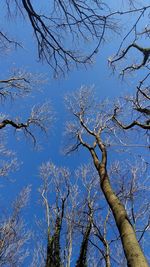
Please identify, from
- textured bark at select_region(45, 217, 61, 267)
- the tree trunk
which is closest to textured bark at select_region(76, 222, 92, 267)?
textured bark at select_region(45, 217, 61, 267)

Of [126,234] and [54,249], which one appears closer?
[126,234]

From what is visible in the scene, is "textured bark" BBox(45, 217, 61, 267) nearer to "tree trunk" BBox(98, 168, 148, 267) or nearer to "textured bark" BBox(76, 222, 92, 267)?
"textured bark" BBox(76, 222, 92, 267)

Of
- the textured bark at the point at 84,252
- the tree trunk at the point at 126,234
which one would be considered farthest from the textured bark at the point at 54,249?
the tree trunk at the point at 126,234

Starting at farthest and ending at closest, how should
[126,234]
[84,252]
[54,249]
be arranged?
[54,249]
[84,252]
[126,234]

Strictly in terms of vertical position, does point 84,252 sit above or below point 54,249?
below

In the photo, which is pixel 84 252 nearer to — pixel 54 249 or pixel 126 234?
pixel 54 249

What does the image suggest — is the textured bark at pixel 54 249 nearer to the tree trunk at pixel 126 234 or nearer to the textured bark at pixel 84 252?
the textured bark at pixel 84 252

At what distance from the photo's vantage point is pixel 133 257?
14.7 ft

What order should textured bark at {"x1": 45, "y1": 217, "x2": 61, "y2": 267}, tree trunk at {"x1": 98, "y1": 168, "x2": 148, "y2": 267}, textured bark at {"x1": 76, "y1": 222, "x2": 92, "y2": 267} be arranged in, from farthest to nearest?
textured bark at {"x1": 45, "y1": 217, "x2": 61, "y2": 267}
textured bark at {"x1": 76, "y1": 222, "x2": 92, "y2": 267}
tree trunk at {"x1": 98, "y1": 168, "x2": 148, "y2": 267}

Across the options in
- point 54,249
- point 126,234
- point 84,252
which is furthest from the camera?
point 54,249

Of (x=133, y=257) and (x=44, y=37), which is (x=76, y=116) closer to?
(x=44, y=37)

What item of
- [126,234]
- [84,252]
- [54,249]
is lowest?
[126,234]

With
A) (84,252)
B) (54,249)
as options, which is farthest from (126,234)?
(54,249)

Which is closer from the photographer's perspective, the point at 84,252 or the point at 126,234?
the point at 126,234
